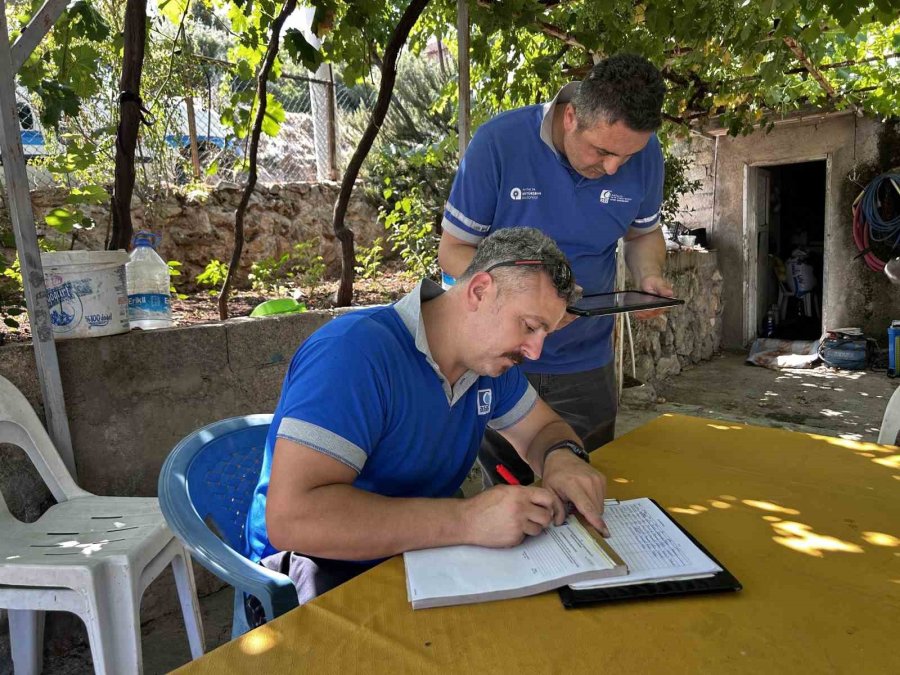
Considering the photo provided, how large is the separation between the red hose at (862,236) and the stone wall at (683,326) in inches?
63.5

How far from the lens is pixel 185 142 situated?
5.84m

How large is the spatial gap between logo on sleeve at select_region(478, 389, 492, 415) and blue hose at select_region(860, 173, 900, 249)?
7626mm

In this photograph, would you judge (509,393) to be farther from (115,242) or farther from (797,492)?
Result: (115,242)

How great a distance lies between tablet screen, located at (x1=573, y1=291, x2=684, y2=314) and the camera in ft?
5.86

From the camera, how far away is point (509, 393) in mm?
1759

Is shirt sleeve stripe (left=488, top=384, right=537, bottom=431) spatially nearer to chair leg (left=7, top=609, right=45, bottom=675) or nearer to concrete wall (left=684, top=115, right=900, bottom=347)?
chair leg (left=7, top=609, right=45, bottom=675)

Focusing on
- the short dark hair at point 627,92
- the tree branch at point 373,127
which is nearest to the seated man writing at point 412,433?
the short dark hair at point 627,92

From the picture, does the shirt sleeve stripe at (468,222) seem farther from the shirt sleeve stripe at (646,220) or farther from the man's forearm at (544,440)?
the man's forearm at (544,440)

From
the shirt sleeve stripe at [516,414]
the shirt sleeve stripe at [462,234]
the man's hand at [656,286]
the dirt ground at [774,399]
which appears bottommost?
the dirt ground at [774,399]

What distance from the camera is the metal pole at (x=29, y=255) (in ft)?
6.61

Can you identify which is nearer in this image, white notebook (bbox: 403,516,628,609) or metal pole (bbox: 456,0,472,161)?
white notebook (bbox: 403,516,628,609)

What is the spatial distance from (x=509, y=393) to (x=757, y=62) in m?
3.21

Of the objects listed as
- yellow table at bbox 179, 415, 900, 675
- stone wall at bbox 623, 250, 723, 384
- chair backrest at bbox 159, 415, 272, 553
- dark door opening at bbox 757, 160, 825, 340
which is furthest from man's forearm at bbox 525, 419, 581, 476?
dark door opening at bbox 757, 160, 825, 340

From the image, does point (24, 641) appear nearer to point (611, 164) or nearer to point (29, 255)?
point (29, 255)
